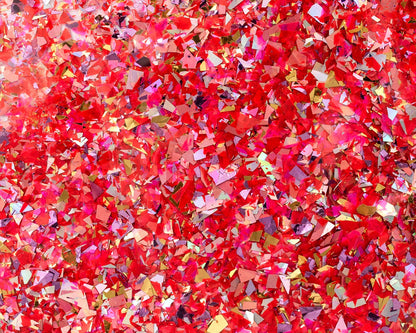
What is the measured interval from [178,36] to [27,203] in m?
0.37

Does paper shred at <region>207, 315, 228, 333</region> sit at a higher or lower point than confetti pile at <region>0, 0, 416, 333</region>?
lower

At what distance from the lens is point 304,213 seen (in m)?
0.64

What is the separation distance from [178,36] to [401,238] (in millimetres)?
472

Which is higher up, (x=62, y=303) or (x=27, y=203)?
(x=27, y=203)

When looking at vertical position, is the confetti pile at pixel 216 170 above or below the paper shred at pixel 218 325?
above

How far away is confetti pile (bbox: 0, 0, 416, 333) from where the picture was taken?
2.09ft

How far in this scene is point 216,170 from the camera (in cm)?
Answer: 65

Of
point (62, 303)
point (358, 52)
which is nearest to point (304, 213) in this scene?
point (358, 52)

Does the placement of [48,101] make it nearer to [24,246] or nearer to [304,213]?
[24,246]

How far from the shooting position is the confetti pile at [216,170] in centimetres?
64

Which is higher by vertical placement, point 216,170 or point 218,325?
point 216,170

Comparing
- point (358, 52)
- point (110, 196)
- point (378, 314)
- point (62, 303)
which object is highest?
point (358, 52)

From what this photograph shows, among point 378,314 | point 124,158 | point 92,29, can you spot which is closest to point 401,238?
point 378,314

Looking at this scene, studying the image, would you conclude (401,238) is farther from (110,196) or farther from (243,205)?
(110,196)
